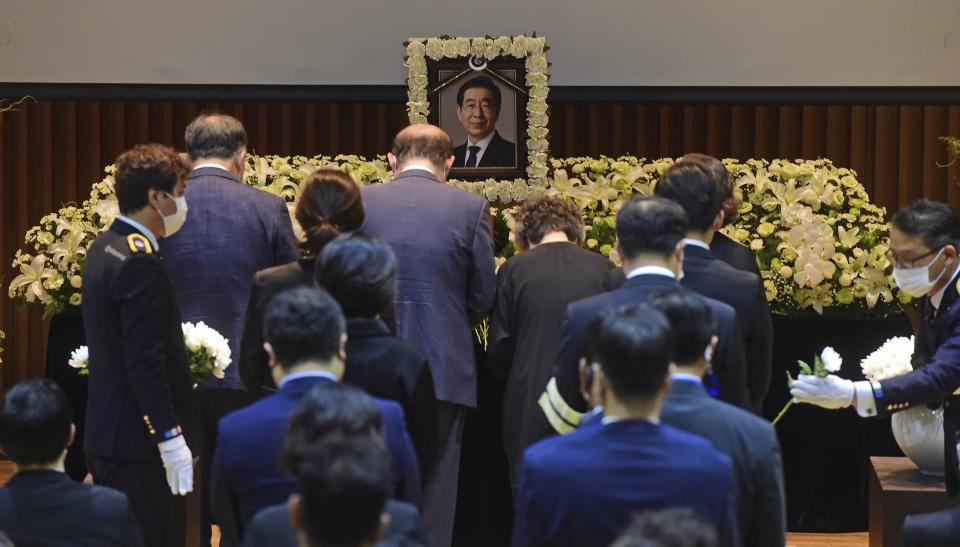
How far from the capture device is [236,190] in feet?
13.8

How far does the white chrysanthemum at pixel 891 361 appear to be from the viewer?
4.21 m

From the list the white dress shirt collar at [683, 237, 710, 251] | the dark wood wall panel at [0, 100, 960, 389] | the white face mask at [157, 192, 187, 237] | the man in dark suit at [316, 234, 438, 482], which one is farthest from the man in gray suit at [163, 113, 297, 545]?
the dark wood wall panel at [0, 100, 960, 389]

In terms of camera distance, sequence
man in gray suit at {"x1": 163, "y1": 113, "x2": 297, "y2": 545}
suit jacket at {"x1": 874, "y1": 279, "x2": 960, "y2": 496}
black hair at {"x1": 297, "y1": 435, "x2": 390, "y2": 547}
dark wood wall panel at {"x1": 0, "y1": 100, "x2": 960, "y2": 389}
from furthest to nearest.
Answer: dark wood wall panel at {"x1": 0, "y1": 100, "x2": 960, "y2": 389}, man in gray suit at {"x1": 163, "y1": 113, "x2": 297, "y2": 545}, suit jacket at {"x1": 874, "y1": 279, "x2": 960, "y2": 496}, black hair at {"x1": 297, "y1": 435, "x2": 390, "y2": 547}

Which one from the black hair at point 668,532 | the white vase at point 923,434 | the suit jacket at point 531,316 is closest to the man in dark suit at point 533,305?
the suit jacket at point 531,316

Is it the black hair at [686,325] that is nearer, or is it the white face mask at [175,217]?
the black hair at [686,325]

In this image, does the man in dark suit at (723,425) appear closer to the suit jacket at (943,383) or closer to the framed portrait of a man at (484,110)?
the suit jacket at (943,383)

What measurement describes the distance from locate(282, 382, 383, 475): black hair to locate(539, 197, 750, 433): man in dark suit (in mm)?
774

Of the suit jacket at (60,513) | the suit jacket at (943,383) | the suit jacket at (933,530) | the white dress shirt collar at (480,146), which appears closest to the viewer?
the suit jacket at (60,513)

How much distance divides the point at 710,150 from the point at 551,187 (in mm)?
3143

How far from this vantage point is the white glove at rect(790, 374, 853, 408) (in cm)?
367

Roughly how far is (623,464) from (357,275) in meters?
0.88

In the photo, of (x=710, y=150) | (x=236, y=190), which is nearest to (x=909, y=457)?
(x=236, y=190)

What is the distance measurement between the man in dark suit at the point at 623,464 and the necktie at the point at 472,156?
3.70 m

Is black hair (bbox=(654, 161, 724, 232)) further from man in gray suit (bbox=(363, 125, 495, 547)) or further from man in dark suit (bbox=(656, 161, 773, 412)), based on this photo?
man in gray suit (bbox=(363, 125, 495, 547))
